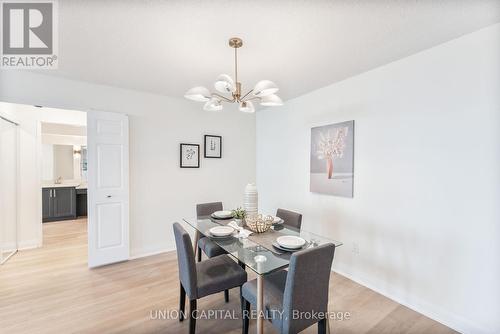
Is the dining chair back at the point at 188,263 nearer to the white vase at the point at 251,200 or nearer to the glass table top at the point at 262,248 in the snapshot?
the glass table top at the point at 262,248

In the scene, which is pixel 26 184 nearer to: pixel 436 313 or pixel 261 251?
pixel 261 251

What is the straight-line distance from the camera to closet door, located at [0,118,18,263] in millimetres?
3030

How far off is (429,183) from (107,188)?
3.74 m

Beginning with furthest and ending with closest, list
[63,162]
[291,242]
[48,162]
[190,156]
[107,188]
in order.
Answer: [63,162] → [48,162] → [190,156] → [107,188] → [291,242]

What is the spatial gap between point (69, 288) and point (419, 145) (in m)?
3.98

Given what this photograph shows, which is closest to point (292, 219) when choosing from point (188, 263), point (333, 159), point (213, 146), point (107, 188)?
point (333, 159)

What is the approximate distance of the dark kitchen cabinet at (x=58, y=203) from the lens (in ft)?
16.2

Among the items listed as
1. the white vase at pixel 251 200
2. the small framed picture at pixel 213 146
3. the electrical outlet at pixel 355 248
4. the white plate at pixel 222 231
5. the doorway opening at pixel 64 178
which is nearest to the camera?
the white plate at pixel 222 231

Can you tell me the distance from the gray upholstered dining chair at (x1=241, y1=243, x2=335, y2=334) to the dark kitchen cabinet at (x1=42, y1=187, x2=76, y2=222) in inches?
224

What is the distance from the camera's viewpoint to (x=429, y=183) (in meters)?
1.98

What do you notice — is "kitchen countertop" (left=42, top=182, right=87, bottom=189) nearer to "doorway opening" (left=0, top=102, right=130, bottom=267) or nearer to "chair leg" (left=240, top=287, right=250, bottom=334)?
"doorway opening" (left=0, top=102, right=130, bottom=267)

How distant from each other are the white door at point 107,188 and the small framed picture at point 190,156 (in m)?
0.83

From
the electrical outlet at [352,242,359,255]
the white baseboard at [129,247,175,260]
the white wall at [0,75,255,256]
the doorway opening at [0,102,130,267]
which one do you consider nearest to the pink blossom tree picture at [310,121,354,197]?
the electrical outlet at [352,242,359,255]

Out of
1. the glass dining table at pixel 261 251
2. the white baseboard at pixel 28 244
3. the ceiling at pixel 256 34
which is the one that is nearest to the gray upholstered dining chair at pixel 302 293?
the glass dining table at pixel 261 251
